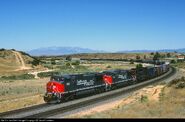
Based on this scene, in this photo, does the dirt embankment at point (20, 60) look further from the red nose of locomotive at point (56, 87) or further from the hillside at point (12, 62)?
the red nose of locomotive at point (56, 87)

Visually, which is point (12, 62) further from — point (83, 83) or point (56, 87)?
point (56, 87)

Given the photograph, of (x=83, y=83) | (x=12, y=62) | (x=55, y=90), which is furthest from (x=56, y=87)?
(x=12, y=62)

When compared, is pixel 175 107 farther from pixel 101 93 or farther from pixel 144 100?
pixel 101 93

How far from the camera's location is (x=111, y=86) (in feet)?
180

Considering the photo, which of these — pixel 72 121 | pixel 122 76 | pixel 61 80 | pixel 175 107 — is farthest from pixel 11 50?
pixel 72 121

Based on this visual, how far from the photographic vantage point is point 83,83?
45.2 m

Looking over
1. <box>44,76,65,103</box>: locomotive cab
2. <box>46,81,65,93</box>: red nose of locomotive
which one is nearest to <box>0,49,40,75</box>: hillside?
<box>44,76,65,103</box>: locomotive cab

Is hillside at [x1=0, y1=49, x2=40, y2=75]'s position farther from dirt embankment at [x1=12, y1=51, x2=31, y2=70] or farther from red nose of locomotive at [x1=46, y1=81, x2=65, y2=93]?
red nose of locomotive at [x1=46, y1=81, x2=65, y2=93]

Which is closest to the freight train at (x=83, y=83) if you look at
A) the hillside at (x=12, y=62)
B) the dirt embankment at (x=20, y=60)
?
the hillside at (x=12, y=62)

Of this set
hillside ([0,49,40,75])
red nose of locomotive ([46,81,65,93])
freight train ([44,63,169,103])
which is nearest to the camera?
red nose of locomotive ([46,81,65,93])

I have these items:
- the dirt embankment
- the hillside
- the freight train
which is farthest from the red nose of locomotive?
the dirt embankment

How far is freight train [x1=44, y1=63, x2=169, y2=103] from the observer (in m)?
40.7

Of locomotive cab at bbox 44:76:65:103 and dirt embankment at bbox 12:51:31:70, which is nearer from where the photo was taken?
locomotive cab at bbox 44:76:65:103

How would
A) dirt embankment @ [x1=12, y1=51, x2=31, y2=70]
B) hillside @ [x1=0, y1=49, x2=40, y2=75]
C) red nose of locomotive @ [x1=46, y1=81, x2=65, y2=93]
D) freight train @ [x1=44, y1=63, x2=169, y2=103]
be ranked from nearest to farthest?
1. red nose of locomotive @ [x1=46, y1=81, x2=65, y2=93]
2. freight train @ [x1=44, y1=63, x2=169, y2=103]
3. hillside @ [x1=0, y1=49, x2=40, y2=75]
4. dirt embankment @ [x1=12, y1=51, x2=31, y2=70]
